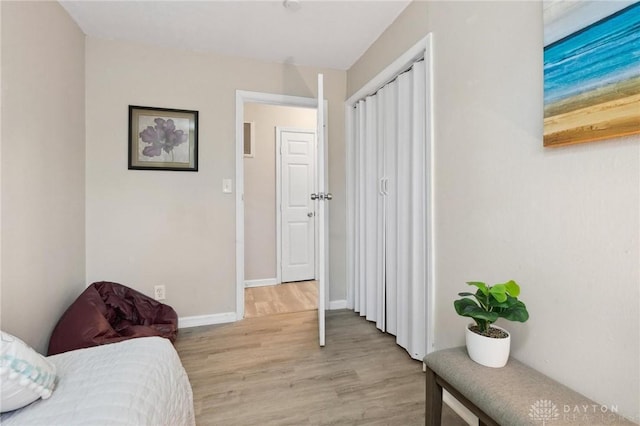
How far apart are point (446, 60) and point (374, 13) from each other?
0.75m

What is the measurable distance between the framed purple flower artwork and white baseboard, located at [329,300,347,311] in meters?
1.82

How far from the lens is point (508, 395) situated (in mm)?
919

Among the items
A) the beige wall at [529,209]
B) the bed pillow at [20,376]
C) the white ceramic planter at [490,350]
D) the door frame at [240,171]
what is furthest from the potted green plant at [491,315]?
the door frame at [240,171]

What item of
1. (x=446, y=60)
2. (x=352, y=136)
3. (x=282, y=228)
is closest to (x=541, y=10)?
(x=446, y=60)

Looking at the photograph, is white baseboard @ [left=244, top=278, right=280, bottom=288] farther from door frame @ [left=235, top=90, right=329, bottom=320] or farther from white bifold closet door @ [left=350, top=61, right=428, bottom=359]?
white bifold closet door @ [left=350, top=61, right=428, bottom=359]

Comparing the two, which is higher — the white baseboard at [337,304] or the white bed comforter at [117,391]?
the white bed comforter at [117,391]

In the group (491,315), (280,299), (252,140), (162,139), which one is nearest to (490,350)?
(491,315)

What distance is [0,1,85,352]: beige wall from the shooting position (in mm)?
1437

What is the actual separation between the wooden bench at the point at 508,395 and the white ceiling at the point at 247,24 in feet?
6.96

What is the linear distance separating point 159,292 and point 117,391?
5.98 ft

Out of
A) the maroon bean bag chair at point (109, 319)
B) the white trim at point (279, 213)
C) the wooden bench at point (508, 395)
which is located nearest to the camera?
the wooden bench at point (508, 395)

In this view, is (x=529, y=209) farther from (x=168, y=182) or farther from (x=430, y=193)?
(x=168, y=182)

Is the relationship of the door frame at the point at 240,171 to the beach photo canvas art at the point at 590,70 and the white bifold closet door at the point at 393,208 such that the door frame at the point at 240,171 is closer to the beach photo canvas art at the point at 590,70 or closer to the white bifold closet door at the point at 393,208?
the white bifold closet door at the point at 393,208

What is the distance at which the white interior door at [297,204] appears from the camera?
3904mm
